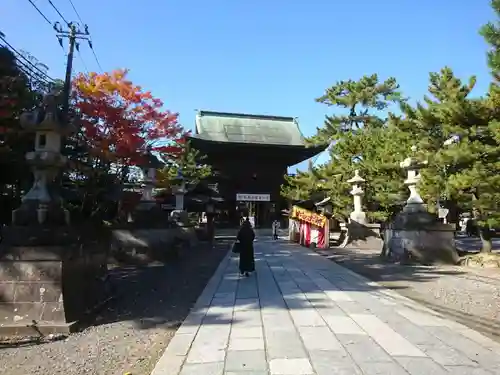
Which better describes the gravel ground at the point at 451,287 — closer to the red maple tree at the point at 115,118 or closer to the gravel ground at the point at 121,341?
the gravel ground at the point at 121,341

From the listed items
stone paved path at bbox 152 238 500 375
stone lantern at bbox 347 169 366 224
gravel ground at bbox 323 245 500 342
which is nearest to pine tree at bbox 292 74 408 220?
stone lantern at bbox 347 169 366 224

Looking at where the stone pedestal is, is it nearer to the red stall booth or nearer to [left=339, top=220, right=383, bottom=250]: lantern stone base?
the red stall booth

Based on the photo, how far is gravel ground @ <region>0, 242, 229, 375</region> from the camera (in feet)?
14.2

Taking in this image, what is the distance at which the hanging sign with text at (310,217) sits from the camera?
1934 centimetres

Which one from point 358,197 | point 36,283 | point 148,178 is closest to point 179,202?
point 148,178

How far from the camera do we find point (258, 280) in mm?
9672

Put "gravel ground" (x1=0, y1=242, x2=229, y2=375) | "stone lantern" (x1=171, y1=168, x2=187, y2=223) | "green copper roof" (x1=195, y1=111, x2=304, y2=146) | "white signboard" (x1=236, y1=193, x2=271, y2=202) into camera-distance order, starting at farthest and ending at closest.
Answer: "green copper roof" (x1=195, y1=111, x2=304, y2=146) → "white signboard" (x1=236, y1=193, x2=271, y2=202) → "stone lantern" (x1=171, y1=168, x2=187, y2=223) → "gravel ground" (x1=0, y1=242, x2=229, y2=375)

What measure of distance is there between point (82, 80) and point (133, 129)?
316 cm

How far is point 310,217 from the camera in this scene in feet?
65.8

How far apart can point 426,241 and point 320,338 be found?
907cm

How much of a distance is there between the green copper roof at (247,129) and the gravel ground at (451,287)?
24301mm

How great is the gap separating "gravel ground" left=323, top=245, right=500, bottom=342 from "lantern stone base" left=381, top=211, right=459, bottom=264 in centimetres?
70

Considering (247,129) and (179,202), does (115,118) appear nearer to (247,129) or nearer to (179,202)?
(179,202)

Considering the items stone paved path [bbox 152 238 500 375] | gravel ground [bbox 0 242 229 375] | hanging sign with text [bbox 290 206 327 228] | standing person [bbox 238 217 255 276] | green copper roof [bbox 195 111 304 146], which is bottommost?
gravel ground [bbox 0 242 229 375]
